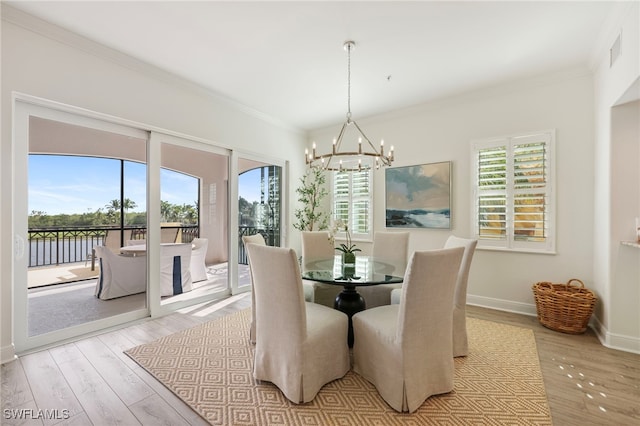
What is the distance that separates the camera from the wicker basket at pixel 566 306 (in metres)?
2.89

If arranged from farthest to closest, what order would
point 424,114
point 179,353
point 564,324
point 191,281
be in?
point 424,114 → point 191,281 → point 564,324 → point 179,353

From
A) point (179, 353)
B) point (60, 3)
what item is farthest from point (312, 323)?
point (60, 3)

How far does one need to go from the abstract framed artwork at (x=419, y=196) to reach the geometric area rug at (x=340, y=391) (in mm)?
1887

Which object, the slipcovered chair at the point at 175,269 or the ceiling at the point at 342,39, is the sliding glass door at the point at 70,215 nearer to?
the slipcovered chair at the point at 175,269

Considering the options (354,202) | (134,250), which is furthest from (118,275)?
(354,202)

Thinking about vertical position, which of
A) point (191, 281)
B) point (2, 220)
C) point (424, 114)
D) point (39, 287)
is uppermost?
point (424, 114)

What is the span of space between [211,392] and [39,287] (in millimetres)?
2081

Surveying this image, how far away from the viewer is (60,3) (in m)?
2.28

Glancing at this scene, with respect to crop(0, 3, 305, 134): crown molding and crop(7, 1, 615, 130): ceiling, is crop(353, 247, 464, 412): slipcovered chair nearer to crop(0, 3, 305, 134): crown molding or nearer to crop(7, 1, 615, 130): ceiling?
crop(7, 1, 615, 130): ceiling

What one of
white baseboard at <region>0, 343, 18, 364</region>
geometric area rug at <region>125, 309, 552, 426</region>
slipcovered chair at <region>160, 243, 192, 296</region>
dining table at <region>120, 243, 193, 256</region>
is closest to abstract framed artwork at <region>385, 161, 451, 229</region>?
geometric area rug at <region>125, 309, 552, 426</region>

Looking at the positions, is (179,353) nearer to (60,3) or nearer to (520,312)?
(60,3)

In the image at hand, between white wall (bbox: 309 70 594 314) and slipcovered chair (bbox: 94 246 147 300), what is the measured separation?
3.76 m

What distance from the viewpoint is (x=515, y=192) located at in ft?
11.9

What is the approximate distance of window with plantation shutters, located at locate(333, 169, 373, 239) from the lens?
4.99 m
